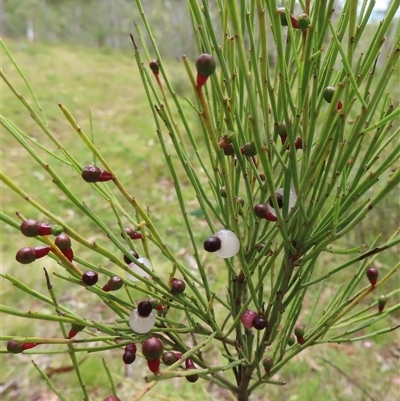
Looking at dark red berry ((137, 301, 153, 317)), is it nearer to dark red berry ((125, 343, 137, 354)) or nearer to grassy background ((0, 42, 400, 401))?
dark red berry ((125, 343, 137, 354))

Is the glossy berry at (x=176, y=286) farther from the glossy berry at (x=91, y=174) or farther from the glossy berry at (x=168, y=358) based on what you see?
the glossy berry at (x=91, y=174)

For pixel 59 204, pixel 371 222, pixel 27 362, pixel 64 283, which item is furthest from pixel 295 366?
pixel 59 204

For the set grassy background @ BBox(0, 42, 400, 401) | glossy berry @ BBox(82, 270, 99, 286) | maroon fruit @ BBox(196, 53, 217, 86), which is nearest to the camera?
maroon fruit @ BBox(196, 53, 217, 86)

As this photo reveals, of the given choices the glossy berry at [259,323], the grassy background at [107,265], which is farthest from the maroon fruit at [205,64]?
the grassy background at [107,265]

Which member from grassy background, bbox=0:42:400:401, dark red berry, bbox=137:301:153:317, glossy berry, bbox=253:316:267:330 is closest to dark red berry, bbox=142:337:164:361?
dark red berry, bbox=137:301:153:317

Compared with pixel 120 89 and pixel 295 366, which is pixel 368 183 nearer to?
pixel 295 366

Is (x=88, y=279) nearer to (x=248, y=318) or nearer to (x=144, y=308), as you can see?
(x=144, y=308)

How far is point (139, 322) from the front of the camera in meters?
0.50

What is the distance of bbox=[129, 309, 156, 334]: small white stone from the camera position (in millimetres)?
496

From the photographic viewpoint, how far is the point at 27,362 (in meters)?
1.91

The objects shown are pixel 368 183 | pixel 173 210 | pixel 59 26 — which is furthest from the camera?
pixel 59 26

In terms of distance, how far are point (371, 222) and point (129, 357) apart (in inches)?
87.8

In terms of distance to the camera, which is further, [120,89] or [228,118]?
[120,89]

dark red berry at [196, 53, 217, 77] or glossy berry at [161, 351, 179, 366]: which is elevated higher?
dark red berry at [196, 53, 217, 77]
